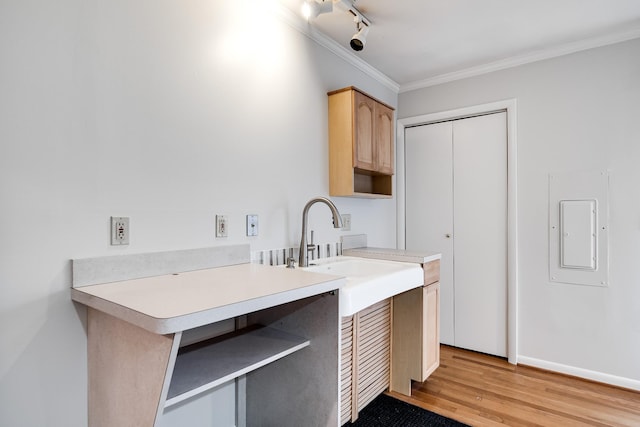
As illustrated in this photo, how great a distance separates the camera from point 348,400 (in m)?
1.86

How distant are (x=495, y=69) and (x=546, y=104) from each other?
48 cm

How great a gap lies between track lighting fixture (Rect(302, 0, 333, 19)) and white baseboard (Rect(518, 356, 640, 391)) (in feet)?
9.10

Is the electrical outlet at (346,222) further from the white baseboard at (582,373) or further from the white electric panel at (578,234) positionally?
the white baseboard at (582,373)

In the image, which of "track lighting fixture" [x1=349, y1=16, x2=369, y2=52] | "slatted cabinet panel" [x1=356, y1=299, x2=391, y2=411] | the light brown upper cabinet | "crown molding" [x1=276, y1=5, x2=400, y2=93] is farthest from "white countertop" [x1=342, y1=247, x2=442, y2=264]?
"crown molding" [x1=276, y1=5, x2=400, y2=93]

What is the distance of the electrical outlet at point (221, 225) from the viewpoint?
164cm

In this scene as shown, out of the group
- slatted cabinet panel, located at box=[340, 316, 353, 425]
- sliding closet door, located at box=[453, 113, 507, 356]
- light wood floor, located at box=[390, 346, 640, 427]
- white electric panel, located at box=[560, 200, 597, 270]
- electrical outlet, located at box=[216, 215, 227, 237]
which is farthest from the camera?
sliding closet door, located at box=[453, 113, 507, 356]

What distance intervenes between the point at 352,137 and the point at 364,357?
1.36m

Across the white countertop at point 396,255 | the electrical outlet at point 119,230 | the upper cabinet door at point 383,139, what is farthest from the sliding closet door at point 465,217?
the electrical outlet at point 119,230

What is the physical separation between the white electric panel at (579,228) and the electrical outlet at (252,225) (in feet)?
7.02

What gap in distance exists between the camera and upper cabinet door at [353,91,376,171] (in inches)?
89.8

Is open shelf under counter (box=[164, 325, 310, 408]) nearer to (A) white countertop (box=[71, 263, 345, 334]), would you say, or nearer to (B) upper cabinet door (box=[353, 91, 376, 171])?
(A) white countertop (box=[71, 263, 345, 334])

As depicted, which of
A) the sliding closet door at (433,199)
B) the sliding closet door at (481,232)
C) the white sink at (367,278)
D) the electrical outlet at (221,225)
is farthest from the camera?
the sliding closet door at (433,199)

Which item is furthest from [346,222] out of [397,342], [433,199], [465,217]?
[465,217]

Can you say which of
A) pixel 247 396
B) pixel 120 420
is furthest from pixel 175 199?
pixel 247 396
